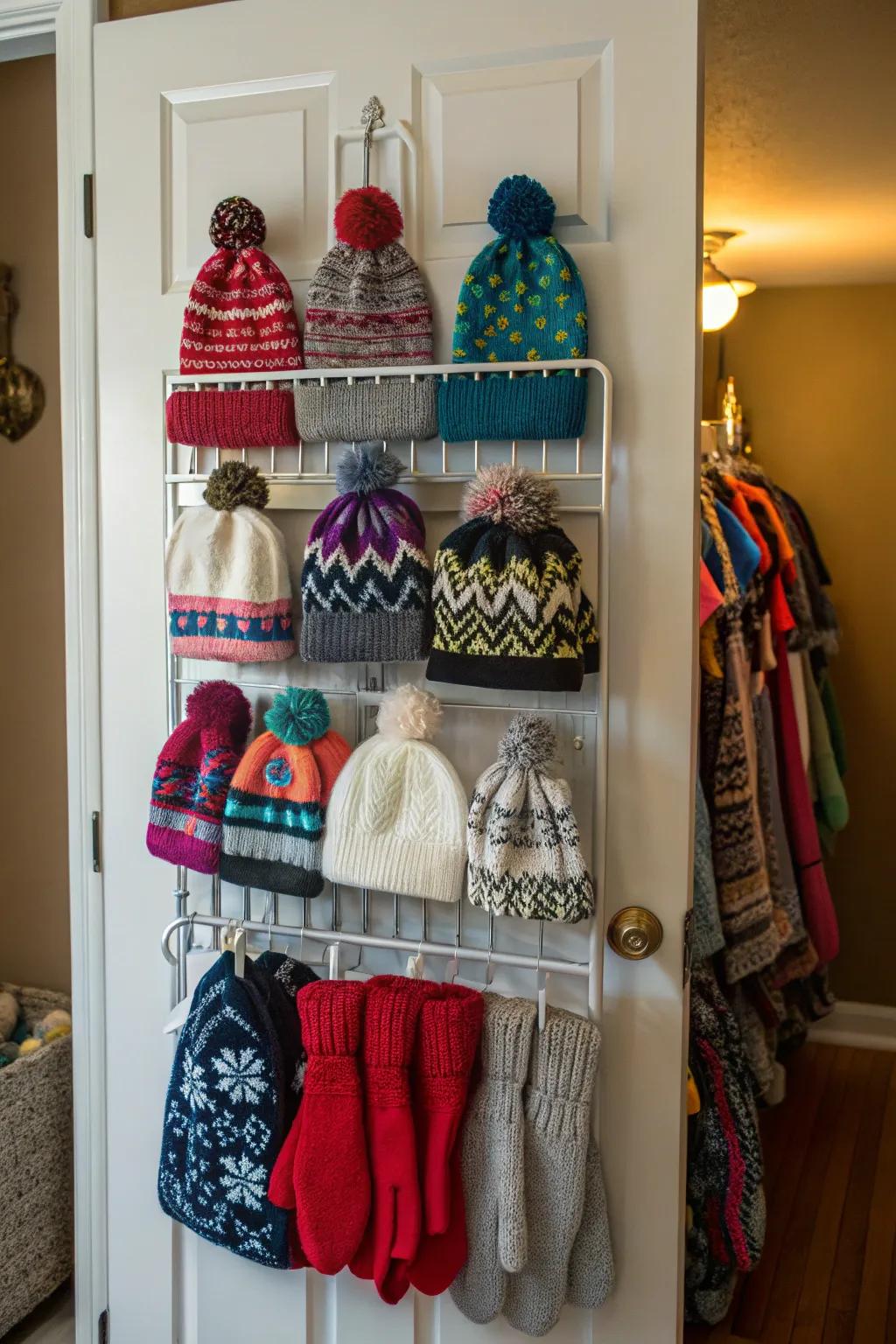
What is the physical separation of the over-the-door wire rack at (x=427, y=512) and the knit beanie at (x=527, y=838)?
7 centimetres

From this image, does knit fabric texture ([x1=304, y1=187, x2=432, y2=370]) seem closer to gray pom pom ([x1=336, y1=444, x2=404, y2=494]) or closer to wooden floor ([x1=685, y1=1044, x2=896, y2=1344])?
gray pom pom ([x1=336, y1=444, x2=404, y2=494])

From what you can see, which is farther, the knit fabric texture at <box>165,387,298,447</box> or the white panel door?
the knit fabric texture at <box>165,387,298,447</box>

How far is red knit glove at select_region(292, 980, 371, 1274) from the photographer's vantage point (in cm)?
126

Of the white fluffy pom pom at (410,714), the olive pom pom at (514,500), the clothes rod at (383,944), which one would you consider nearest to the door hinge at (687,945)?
the clothes rod at (383,944)

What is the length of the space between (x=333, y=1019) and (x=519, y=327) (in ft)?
2.82

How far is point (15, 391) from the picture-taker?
2203 millimetres

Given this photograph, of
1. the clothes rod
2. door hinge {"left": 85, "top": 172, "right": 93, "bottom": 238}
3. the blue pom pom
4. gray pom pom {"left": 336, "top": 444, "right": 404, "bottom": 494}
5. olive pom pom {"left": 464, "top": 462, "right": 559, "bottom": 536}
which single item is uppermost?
door hinge {"left": 85, "top": 172, "right": 93, "bottom": 238}

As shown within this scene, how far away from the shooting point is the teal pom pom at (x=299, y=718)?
4.44ft

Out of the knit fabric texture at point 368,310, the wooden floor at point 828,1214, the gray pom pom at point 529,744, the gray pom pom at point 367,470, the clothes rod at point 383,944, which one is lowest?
the wooden floor at point 828,1214

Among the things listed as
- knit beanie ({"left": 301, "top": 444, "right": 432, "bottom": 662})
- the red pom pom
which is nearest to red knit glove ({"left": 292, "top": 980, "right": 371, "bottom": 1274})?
knit beanie ({"left": 301, "top": 444, "right": 432, "bottom": 662})

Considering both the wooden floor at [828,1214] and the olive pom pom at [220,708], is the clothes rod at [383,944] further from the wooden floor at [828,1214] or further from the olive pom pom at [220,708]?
the wooden floor at [828,1214]

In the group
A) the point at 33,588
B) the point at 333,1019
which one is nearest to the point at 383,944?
the point at 333,1019

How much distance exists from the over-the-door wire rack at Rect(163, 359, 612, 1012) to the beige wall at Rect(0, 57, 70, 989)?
86 cm

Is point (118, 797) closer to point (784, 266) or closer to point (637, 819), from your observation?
point (637, 819)
